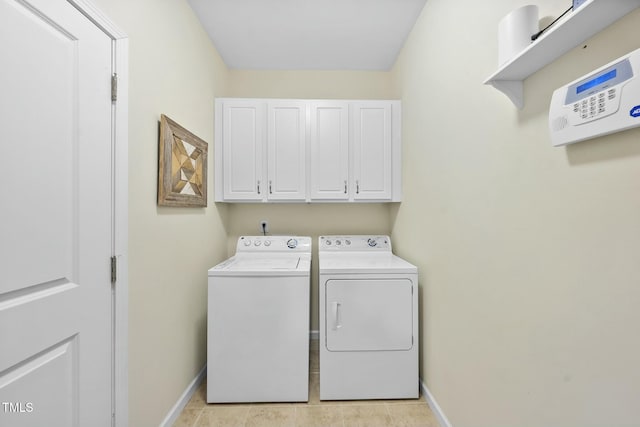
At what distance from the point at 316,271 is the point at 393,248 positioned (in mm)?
786

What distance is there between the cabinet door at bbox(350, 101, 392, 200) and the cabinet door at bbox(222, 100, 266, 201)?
814 millimetres

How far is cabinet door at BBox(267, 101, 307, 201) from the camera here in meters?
2.38

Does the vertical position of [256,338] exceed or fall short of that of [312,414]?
it exceeds it

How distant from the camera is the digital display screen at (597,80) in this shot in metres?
0.66

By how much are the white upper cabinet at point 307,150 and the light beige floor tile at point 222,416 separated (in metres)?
1.51

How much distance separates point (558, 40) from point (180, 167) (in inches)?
71.1

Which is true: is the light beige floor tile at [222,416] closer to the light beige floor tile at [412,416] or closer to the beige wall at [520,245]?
the light beige floor tile at [412,416]

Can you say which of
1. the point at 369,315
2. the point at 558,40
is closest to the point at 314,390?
the point at 369,315

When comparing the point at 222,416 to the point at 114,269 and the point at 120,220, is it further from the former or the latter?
the point at 120,220

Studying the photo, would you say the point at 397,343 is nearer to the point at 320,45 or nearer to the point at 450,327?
the point at 450,327

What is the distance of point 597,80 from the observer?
69 cm

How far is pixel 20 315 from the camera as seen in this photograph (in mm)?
813

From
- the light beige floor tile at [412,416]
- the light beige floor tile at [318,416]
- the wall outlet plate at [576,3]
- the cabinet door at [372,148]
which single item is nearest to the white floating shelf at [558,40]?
the wall outlet plate at [576,3]

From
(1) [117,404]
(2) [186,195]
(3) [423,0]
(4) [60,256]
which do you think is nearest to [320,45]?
(3) [423,0]
